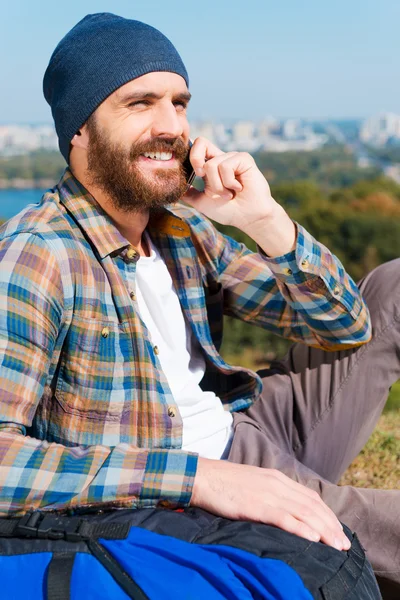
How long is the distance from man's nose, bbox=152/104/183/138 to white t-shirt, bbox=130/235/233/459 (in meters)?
0.44

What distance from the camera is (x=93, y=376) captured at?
219cm

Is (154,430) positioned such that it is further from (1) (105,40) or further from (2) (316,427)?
(1) (105,40)

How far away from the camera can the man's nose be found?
249 cm

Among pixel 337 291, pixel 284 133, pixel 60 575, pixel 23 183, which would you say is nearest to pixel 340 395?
pixel 337 291

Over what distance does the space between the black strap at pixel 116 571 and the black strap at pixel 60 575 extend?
53 millimetres

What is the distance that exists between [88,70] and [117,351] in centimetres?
95

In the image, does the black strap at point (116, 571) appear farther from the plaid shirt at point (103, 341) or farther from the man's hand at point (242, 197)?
the man's hand at point (242, 197)

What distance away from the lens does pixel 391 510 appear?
7.40ft

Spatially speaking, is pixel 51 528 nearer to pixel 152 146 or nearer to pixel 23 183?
pixel 152 146

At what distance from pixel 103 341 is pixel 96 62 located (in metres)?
0.95

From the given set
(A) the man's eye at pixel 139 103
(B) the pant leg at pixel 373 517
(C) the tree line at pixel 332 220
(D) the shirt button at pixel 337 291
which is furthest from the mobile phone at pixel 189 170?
(C) the tree line at pixel 332 220

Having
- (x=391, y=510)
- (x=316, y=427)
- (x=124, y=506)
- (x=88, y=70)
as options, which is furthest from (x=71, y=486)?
(x=88, y=70)

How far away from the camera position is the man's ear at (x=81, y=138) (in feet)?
8.34

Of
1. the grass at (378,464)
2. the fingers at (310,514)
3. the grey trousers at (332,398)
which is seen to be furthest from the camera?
the grass at (378,464)
